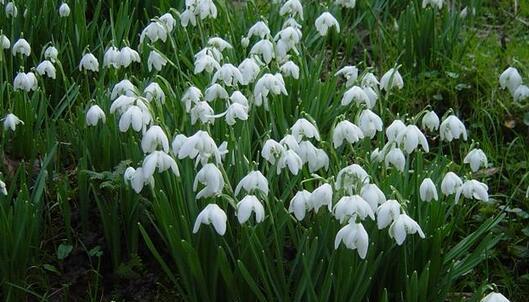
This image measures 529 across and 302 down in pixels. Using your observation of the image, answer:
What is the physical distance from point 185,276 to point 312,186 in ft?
1.72

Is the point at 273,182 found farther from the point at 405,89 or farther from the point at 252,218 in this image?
the point at 405,89

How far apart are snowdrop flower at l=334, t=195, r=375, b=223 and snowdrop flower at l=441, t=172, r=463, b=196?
41cm

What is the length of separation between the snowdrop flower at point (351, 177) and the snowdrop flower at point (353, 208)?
146 millimetres

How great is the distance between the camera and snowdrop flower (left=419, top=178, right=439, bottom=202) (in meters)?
2.58

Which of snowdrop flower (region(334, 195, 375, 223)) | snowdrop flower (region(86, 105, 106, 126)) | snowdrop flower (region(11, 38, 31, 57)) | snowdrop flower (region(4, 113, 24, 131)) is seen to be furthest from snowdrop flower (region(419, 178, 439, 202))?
snowdrop flower (region(11, 38, 31, 57))

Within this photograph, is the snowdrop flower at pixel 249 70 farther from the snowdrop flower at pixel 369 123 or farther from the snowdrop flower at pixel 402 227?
the snowdrop flower at pixel 402 227

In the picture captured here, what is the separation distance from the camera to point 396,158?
2668mm

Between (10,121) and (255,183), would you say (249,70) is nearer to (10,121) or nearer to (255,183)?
(255,183)

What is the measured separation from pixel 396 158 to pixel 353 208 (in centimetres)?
41

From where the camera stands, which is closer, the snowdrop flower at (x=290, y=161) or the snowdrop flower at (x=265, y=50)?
the snowdrop flower at (x=290, y=161)

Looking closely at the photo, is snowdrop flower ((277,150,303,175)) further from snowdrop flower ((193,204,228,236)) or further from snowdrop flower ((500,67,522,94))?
snowdrop flower ((500,67,522,94))

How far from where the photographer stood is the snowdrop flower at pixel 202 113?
2.75 metres

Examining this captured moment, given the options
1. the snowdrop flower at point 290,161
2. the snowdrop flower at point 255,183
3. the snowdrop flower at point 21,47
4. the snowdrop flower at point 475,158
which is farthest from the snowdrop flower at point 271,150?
the snowdrop flower at point 21,47

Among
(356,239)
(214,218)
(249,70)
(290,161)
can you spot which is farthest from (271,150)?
(249,70)
